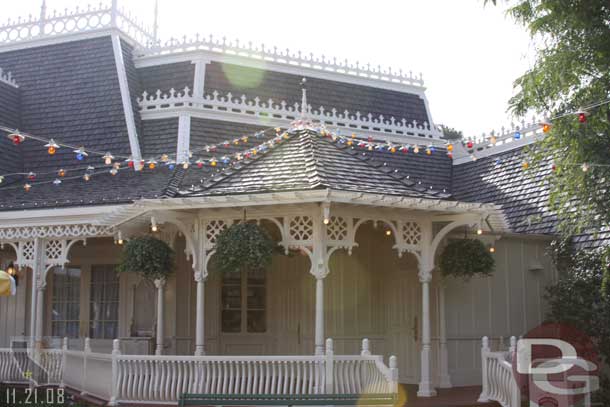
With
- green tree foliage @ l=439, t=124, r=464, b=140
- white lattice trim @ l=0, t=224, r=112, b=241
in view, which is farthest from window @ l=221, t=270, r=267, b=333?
green tree foliage @ l=439, t=124, r=464, b=140

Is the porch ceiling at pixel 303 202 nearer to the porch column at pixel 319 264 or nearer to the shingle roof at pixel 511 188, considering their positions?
the porch column at pixel 319 264

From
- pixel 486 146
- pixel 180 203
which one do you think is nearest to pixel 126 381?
pixel 180 203

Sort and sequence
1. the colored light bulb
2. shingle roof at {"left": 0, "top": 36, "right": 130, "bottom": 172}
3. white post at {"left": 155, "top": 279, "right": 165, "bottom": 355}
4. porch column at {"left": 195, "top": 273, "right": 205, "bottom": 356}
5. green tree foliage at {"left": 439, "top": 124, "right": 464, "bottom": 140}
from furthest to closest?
green tree foliage at {"left": 439, "top": 124, "right": 464, "bottom": 140} → shingle roof at {"left": 0, "top": 36, "right": 130, "bottom": 172} → white post at {"left": 155, "top": 279, "right": 165, "bottom": 355} → porch column at {"left": 195, "top": 273, "right": 205, "bottom": 356} → the colored light bulb

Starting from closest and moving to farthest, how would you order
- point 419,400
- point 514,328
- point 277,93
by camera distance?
1. point 419,400
2. point 514,328
3. point 277,93

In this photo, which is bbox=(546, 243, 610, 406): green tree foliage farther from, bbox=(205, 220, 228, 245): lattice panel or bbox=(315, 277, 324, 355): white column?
bbox=(205, 220, 228, 245): lattice panel

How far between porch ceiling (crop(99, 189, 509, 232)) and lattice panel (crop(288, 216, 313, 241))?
0.81 feet

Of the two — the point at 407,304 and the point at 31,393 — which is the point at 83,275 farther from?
the point at 407,304

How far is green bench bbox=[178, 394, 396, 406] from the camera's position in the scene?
9.14m

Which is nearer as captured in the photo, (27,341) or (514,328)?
(514,328)

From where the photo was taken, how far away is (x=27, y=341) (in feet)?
47.6

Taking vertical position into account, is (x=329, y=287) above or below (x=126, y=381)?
above

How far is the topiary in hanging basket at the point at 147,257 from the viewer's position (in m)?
11.7

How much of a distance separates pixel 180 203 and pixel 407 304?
4739 millimetres

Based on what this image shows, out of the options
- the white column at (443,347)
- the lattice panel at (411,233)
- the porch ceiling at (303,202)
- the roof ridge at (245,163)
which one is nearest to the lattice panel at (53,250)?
the porch ceiling at (303,202)
